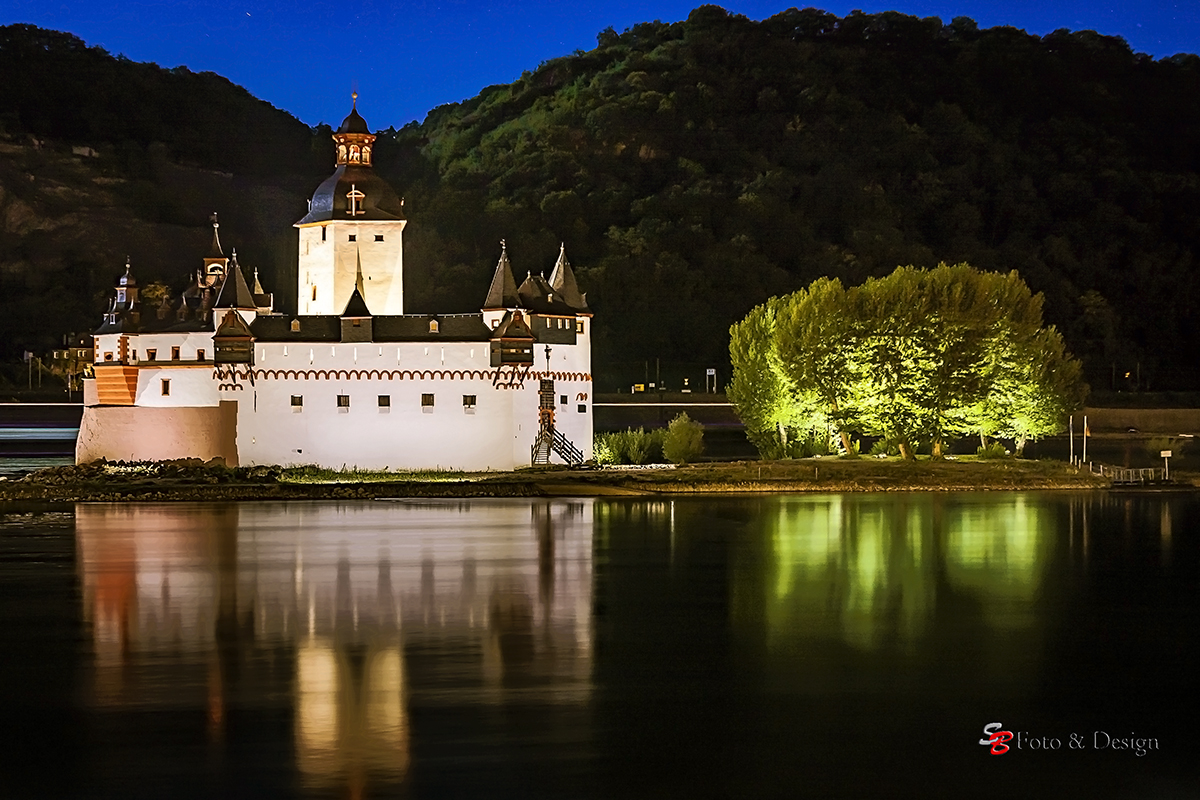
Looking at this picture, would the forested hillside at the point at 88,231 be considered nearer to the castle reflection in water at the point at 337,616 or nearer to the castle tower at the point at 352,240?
the castle tower at the point at 352,240

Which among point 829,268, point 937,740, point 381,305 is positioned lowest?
point 937,740

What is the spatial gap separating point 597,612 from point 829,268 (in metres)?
115

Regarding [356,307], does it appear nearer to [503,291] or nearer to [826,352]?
[503,291]

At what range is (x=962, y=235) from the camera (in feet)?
509

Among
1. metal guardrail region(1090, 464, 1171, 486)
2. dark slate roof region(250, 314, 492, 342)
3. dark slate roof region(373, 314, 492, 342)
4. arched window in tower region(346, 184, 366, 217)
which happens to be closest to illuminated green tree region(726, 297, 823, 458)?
metal guardrail region(1090, 464, 1171, 486)

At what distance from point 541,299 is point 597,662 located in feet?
120

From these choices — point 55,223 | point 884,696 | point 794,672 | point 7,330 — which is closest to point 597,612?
point 794,672

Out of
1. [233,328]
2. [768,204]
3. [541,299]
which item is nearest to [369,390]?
[233,328]

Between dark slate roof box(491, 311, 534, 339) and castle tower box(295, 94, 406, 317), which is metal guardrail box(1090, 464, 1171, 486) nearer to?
dark slate roof box(491, 311, 534, 339)

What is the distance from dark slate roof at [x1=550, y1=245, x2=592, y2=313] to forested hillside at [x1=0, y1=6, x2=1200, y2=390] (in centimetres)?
5718

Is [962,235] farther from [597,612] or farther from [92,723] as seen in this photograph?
[92,723]

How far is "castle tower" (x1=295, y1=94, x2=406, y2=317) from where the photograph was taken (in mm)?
63250

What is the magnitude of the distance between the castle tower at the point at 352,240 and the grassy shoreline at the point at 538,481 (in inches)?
345

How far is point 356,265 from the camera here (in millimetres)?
63594
